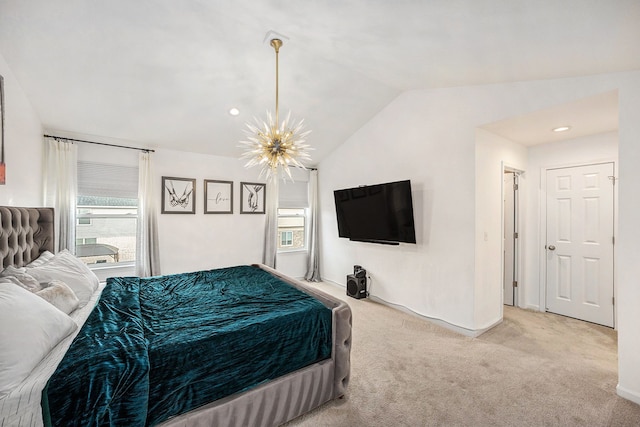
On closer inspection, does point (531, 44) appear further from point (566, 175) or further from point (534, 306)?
point (534, 306)

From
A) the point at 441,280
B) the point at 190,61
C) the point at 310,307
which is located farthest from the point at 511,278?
the point at 190,61

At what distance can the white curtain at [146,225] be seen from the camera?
159 inches

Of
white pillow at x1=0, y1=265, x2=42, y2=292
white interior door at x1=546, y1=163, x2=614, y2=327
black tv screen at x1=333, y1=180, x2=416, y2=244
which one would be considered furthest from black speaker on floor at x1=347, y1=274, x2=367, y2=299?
white pillow at x1=0, y1=265, x2=42, y2=292

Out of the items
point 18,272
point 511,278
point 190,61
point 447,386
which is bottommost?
point 447,386

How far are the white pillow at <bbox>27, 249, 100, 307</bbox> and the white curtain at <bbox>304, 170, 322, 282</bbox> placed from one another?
3656 millimetres

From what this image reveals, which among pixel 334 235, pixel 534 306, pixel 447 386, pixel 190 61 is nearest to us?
pixel 447 386

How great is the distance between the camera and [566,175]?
12.0ft

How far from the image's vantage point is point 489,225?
331 centimetres

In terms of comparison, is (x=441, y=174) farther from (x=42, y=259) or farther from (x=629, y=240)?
(x=42, y=259)

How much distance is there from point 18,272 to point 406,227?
12.2ft

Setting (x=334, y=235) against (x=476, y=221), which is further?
(x=334, y=235)

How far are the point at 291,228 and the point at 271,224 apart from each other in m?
0.65

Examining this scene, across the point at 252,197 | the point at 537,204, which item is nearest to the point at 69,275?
the point at 252,197

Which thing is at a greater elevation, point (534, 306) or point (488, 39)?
point (488, 39)
